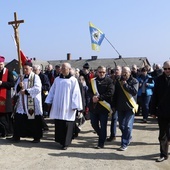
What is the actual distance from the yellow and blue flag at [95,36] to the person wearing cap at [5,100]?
6173 millimetres

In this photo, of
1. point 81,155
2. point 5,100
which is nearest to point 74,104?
point 81,155

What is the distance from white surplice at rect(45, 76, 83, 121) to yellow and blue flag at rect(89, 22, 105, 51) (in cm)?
659

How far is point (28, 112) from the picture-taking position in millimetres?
7336

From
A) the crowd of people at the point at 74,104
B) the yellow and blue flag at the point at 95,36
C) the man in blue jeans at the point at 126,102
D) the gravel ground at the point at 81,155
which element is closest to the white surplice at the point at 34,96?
the crowd of people at the point at 74,104

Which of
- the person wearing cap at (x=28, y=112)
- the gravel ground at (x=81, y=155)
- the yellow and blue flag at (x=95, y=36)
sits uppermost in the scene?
the yellow and blue flag at (x=95, y=36)

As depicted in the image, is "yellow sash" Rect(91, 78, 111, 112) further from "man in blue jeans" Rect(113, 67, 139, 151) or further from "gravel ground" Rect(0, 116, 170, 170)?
"gravel ground" Rect(0, 116, 170, 170)

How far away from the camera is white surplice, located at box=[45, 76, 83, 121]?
6930mm

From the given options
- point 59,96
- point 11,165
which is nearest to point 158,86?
point 59,96

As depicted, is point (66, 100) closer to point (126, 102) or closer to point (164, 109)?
point (126, 102)

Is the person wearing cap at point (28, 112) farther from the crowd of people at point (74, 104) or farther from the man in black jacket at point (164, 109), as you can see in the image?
the man in black jacket at point (164, 109)

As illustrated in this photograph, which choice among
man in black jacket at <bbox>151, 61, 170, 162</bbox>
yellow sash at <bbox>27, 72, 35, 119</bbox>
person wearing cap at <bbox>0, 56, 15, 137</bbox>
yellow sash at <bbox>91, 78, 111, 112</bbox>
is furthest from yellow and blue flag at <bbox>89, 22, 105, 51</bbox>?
man in black jacket at <bbox>151, 61, 170, 162</bbox>

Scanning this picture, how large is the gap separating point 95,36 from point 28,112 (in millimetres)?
7039

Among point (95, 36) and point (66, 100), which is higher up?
point (95, 36)

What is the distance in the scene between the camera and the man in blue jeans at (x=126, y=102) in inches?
262
